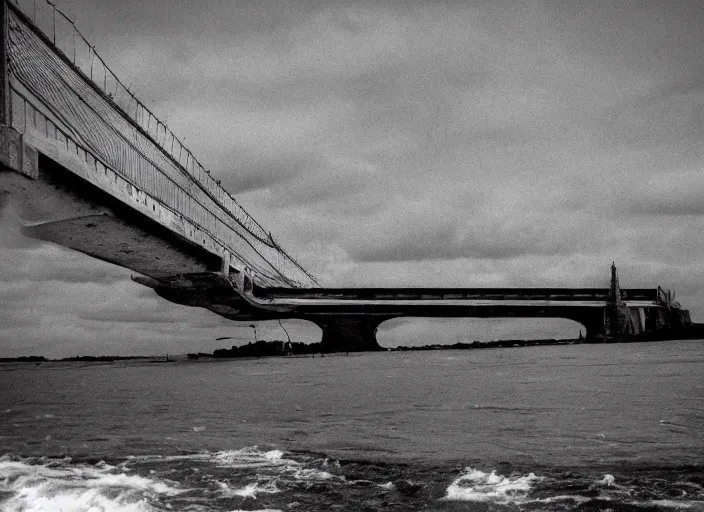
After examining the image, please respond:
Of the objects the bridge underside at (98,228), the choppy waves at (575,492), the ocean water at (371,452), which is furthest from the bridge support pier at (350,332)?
the choppy waves at (575,492)

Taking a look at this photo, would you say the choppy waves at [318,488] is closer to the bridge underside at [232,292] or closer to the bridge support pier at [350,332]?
the bridge underside at [232,292]

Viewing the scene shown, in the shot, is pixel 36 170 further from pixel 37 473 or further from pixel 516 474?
pixel 516 474

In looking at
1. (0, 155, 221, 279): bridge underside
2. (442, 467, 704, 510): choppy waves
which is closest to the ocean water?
(442, 467, 704, 510): choppy waves

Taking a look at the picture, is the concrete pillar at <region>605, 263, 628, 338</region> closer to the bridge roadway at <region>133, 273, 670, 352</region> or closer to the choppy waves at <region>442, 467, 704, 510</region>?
the bridge roadway at <region>133, 273, 670, 352</region>

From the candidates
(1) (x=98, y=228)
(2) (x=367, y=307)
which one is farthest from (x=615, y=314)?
(1) (x=98, y=228)

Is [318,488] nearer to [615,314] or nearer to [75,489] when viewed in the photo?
[75,489]

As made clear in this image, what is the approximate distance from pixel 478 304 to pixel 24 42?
5027cm

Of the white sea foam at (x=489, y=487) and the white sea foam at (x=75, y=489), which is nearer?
the white sea foam at (x=489, y=487)

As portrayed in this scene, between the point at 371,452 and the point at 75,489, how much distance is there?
5.05m

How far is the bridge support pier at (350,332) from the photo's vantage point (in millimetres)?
68250

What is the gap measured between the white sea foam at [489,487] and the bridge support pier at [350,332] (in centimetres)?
5751

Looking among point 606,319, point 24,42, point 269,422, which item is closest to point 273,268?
point 606,319

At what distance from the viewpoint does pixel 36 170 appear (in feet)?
81.5

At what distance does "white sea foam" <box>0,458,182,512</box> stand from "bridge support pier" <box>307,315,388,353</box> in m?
55.8
